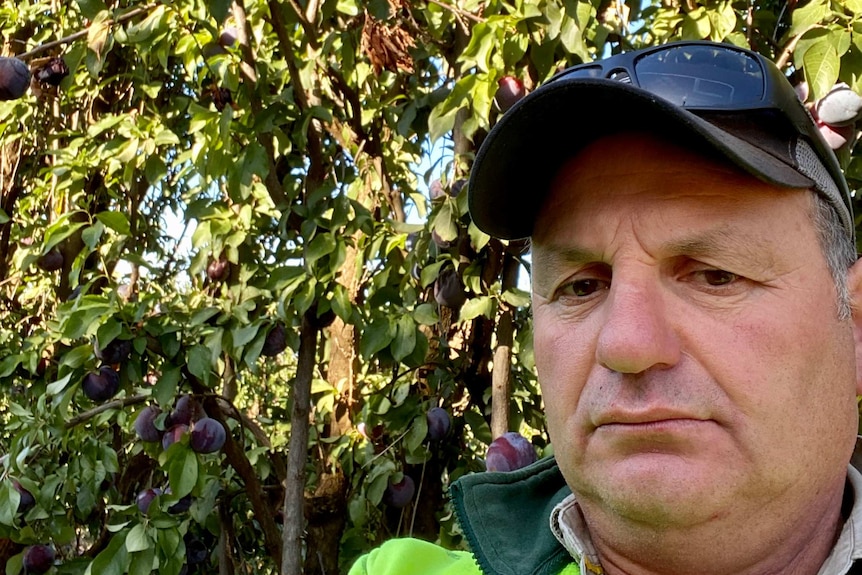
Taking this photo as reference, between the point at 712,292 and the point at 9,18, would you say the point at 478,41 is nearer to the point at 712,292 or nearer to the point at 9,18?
the point at 712,292

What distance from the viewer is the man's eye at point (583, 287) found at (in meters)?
0.95

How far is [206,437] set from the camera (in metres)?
2.17

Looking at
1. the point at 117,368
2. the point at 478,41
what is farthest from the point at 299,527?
the point at 478,41

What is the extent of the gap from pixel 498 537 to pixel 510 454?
0.75 metres

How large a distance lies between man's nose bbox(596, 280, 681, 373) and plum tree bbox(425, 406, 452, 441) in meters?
1.29

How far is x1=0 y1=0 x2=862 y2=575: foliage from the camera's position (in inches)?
77.7

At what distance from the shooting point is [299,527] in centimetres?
209

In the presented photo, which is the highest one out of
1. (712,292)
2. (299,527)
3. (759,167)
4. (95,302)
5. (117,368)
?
(759,167)

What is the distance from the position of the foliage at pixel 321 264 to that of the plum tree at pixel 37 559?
0.06 m

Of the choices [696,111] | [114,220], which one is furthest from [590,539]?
[114,220]

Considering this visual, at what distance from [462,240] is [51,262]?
165 cm

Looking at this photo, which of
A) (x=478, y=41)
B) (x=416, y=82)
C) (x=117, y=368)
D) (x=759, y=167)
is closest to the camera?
(x=759, y=167)

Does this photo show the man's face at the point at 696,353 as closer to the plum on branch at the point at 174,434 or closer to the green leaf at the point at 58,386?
the plum on branch at the point at 174,434

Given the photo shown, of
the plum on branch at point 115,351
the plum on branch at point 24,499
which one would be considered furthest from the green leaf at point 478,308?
the plum on branch at point 24,499
